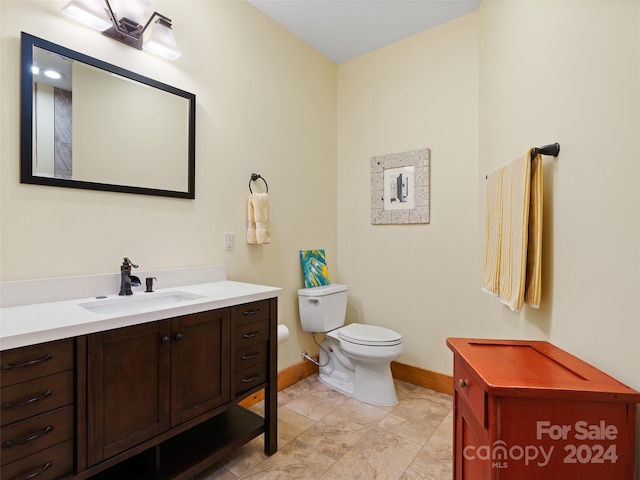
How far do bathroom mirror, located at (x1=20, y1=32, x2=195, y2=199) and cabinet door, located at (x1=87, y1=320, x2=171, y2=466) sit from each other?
32.2 inches

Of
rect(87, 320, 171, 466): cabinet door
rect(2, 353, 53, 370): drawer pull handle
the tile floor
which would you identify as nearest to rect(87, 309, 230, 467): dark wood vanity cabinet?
rect(87, 320, 171, 466): cabinet door

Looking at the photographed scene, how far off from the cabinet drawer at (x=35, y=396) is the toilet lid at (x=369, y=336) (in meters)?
1.70

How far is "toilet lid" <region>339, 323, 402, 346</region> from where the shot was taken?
90.7 inches

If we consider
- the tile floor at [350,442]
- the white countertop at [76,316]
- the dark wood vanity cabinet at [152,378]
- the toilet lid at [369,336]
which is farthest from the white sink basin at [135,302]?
the toilet lid at [369,336]

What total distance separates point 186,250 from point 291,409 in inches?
51.6

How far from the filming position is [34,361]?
3.24ft

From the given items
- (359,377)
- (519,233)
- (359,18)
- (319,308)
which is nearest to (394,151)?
(359,18)

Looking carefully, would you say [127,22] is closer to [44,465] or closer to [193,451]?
[44,465]

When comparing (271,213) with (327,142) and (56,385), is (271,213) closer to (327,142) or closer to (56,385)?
(327,142)

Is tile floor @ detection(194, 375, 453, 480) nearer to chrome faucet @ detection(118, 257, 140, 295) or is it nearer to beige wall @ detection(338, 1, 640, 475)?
beige wall @ detection(338, 1, 640, 475)

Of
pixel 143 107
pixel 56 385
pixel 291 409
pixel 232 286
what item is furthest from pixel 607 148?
pixel 291 409

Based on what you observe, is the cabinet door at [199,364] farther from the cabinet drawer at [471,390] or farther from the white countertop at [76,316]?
the cabinet drawer at [471,390]

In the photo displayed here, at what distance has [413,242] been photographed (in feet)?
8.89

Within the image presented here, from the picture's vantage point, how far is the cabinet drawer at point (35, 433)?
3.10 feet
